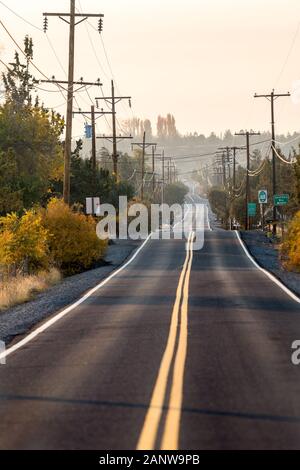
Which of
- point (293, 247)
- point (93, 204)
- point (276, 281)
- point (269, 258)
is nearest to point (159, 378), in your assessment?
point (276, 281)

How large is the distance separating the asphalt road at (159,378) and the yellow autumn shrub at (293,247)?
1320cm

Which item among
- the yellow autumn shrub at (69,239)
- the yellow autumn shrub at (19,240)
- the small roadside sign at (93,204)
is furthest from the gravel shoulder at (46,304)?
the small roadside sign at (93,204)

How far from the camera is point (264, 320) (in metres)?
19.1

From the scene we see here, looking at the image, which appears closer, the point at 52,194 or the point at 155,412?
the point at 155,412

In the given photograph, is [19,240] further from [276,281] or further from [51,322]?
[51,322]

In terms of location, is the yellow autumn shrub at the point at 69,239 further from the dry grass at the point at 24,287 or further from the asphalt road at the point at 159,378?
the asphalt road at the point at 159,378

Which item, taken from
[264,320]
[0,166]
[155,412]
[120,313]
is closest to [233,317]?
[264,320]

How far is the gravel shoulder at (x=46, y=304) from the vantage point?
1863cm

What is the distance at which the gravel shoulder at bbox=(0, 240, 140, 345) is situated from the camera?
733 inches

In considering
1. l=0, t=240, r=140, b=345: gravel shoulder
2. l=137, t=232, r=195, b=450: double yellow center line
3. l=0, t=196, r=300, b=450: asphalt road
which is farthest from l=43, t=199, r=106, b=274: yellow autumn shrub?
l=137, t=232, r=195, b=450: double yellow center line

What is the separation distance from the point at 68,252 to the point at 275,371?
81.8 ft

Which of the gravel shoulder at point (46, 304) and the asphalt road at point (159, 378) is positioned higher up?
the asphalt road at point (159, 378)

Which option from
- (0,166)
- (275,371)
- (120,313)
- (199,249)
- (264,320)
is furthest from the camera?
(199,249)
